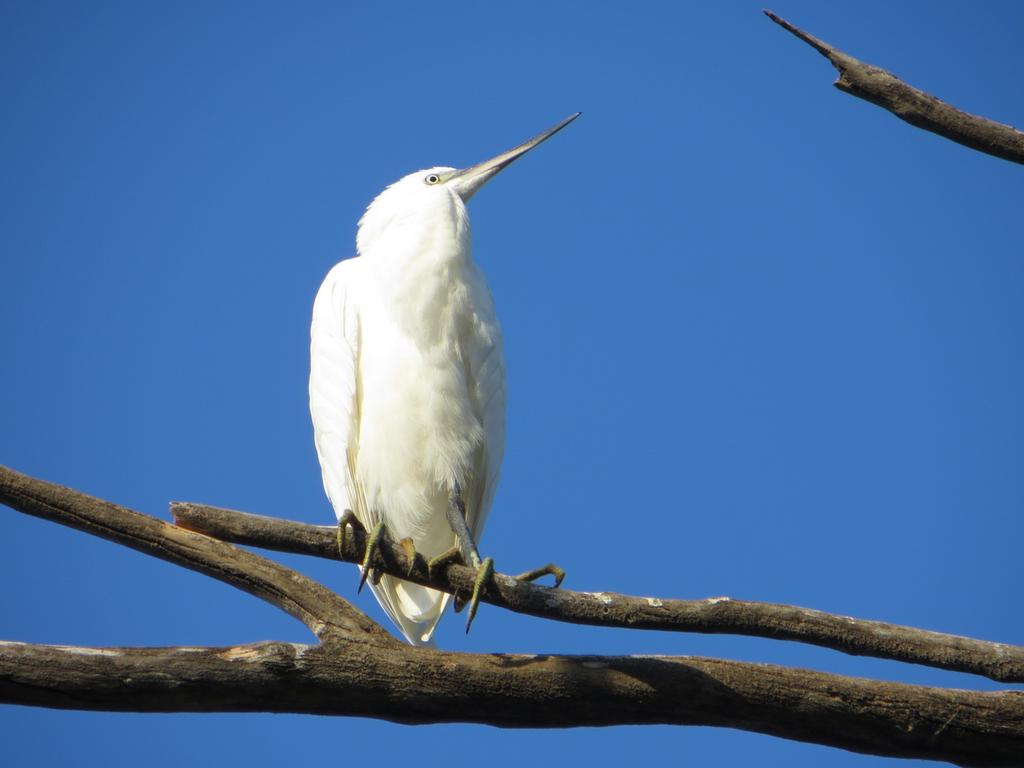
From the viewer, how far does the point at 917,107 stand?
3.81m

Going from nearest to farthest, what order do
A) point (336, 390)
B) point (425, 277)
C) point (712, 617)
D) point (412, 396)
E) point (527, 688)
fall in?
point (527, 688) → point (712, 617) → point (412, 396) → point (336, 390) → point (425, 277)

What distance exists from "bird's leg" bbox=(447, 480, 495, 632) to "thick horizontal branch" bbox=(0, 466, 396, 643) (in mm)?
527

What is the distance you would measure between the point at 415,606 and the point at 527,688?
2.12m

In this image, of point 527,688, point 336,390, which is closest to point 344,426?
point 336,390

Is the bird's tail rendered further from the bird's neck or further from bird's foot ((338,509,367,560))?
bird's foot ((338,509,367,560))

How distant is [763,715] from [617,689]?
503 millimetres

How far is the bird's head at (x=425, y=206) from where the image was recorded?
6082mm

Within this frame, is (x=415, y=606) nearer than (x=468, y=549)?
No

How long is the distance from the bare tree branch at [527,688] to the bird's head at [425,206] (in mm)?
2651

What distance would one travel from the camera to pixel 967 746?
12.3ft

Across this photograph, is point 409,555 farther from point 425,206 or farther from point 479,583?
point 425,206

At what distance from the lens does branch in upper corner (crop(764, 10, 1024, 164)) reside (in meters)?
3.77

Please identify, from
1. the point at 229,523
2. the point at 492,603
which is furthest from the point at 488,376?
the point at 229,523

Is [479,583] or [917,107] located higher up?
[917,107]
